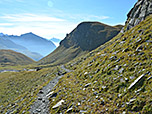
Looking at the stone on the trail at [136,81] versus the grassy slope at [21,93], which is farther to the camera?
the grassy slope at [21,93]

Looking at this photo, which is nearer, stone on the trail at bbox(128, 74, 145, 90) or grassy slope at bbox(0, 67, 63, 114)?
stone on the trail at bbox(128, 74, 145, 90)

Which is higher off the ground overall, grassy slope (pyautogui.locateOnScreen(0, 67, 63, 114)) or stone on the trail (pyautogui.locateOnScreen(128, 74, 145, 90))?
stone on the trail (pyautogui.locateOnScreen(128, 74, 145, 90))

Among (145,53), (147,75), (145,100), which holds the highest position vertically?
(145,53)

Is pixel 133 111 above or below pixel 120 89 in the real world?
Answer: below

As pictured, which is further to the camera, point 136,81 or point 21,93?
point 21,93

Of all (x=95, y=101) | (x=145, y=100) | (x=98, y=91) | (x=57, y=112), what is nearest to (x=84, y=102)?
(x=95, y=101)

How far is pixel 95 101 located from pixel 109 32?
657 ft

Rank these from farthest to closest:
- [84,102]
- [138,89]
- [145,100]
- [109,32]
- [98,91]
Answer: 1. [109,32]
2. [98,91]
3. [84,102]
4. [138,89]
5. [145,100]

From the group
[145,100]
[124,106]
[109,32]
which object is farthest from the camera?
[109,32]

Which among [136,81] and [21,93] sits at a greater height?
[136,81]

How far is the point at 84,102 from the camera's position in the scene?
14039mm

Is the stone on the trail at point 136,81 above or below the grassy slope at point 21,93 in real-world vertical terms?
above

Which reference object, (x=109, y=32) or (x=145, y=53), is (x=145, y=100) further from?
(x=109, y=32)

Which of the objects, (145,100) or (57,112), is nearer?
(145,100)
